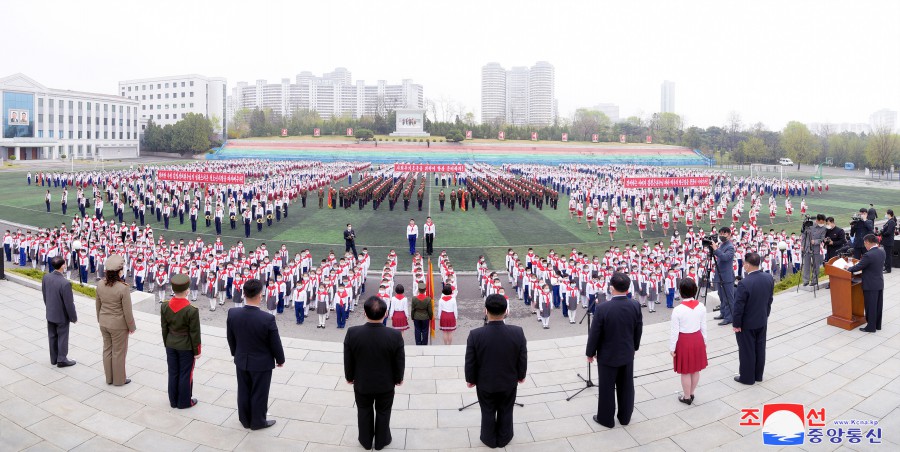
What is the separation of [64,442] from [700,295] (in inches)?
413

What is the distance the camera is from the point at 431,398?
16.7 ft

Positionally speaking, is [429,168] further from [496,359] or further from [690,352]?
[496,359]

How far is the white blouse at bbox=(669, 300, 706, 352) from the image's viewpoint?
4664 millimetres

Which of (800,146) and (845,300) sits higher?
(800,146)

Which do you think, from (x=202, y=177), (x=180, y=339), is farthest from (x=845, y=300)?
(x=202, y=177)

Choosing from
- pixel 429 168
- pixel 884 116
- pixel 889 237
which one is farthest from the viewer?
pixel 884 116

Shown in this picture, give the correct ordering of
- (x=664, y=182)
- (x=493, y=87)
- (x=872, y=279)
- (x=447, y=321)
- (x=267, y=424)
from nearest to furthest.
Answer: (x=267, y=424)
(x=872, y=279)
(x=447, y=321)
(x=664, y=182)
(x=493, y=87)

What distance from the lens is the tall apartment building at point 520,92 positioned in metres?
182

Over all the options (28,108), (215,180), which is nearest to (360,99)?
(28,108)

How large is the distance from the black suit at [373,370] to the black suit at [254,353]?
2.32 feet

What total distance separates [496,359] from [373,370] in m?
0.90

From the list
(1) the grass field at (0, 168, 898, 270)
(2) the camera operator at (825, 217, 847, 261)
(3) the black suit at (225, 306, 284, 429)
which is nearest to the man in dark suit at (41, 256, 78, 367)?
(3) the black suit at (225, 306, 284, 429)

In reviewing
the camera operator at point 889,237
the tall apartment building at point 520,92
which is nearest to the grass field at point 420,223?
the camera operator at point 889,237
